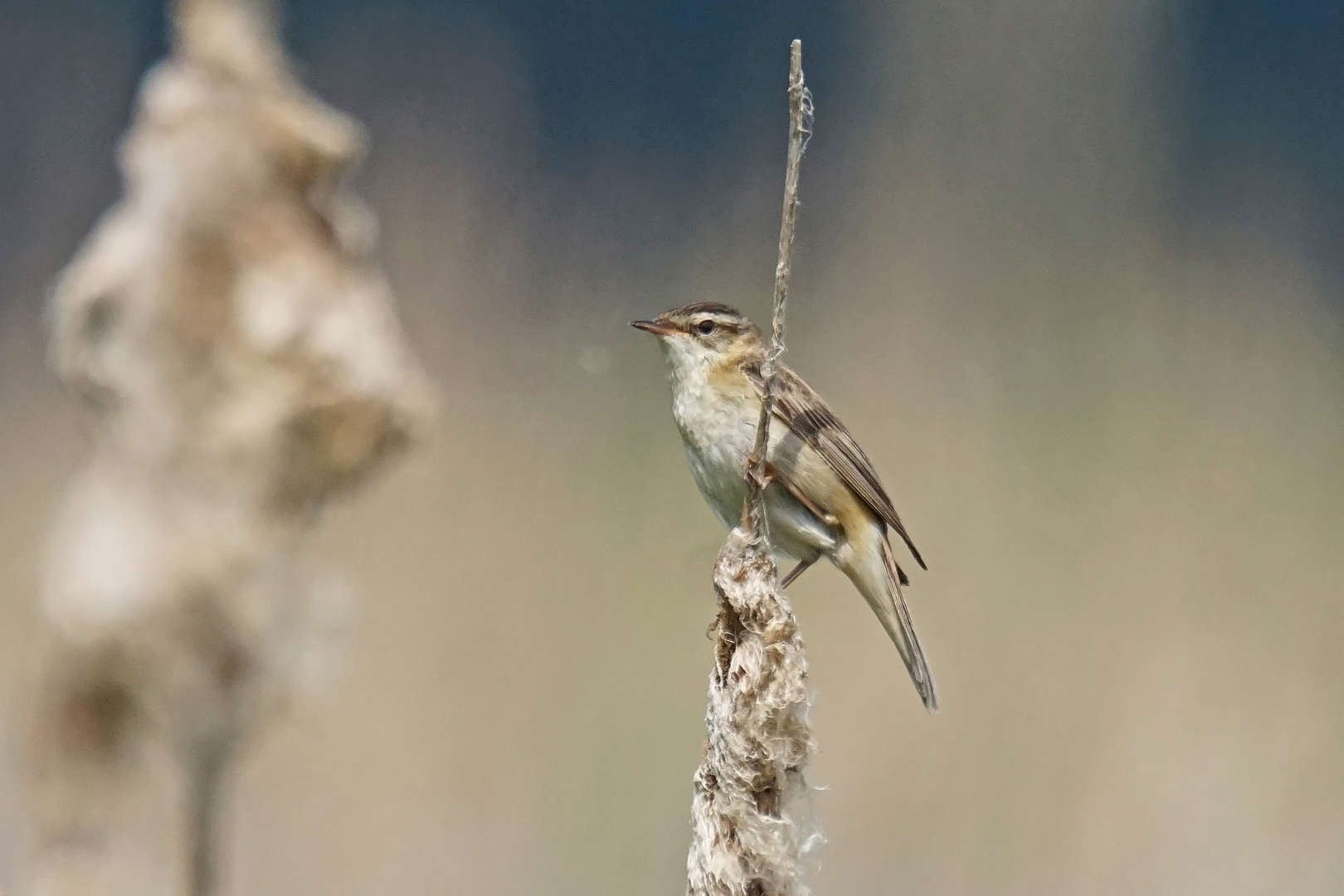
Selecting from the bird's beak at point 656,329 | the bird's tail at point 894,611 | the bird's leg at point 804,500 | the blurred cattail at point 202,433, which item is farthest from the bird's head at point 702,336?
the blurred cattail at point 202,433

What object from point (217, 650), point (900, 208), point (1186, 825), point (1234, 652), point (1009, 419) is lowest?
point (1186, 825)

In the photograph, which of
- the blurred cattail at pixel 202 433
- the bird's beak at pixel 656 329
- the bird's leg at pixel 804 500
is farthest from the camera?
the bird's beak at pixel 656 329

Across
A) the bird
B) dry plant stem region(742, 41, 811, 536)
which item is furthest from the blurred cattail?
the bird

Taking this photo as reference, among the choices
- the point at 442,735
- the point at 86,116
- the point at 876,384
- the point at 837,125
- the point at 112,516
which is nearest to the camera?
the point at 112,516

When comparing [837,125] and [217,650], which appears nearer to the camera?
[217,650]

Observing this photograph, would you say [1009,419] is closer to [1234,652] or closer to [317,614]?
[1234,652]

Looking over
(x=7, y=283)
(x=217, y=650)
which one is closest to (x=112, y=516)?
(x=217, y=650)

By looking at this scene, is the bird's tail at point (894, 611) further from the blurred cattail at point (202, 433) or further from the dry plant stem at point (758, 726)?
the blurred cattail at point (202, 433)

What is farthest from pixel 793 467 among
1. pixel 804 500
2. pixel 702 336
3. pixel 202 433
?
pixel 202 433
